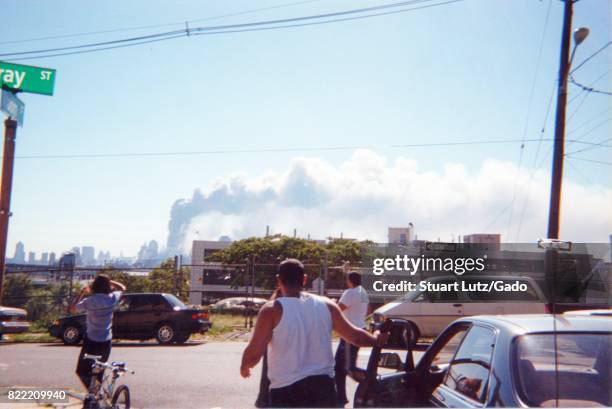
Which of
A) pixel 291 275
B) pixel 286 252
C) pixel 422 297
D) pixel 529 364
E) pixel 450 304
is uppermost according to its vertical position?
pixel 286 252

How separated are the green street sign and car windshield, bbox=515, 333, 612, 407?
4.70m

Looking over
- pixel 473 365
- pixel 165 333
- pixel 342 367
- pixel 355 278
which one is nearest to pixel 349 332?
pixel 473 365

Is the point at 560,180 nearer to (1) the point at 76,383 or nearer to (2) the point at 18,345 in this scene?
(1) the point at 76,383

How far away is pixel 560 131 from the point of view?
535 inches

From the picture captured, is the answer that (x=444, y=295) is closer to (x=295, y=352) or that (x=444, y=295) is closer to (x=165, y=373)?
(x=165, y=373)

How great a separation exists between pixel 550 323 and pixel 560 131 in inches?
463

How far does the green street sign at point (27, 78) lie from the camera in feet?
16.9

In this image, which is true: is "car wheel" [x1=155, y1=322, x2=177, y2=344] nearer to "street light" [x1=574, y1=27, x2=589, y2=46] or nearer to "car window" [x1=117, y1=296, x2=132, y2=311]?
"car window" [x1=117, y1=296, x2=132, y2=311]

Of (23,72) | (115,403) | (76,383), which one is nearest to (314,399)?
(115,403)

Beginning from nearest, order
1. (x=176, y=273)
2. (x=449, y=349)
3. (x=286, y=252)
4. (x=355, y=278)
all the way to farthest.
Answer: (x=449, y=349) < (x=355, y=278) < (x=176, y=273) < (x=286, y=252)

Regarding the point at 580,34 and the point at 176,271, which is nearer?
the point at 580,34

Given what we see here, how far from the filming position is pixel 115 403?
5.73 m

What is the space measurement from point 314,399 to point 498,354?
1.14 m

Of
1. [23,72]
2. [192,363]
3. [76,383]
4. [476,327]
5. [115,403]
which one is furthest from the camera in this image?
[192,363]
